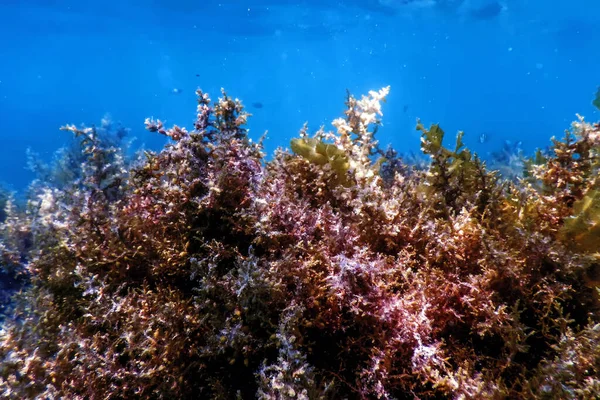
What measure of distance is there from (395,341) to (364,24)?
173ft

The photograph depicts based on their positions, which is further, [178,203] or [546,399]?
[178,203]

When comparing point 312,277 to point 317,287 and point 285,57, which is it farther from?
point 285,57

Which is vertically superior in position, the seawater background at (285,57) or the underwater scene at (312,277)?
the seawater background at (285,57)

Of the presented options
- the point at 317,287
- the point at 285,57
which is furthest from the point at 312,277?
the point at 285,57

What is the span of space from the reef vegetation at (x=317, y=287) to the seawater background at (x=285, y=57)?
Answer: 2349 millimetres

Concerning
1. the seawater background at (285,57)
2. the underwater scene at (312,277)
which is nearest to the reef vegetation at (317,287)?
the underwater scene at (312,277)

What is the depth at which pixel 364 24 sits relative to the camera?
155 feet

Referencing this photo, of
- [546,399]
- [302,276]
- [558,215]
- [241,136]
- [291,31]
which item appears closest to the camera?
[546,399]

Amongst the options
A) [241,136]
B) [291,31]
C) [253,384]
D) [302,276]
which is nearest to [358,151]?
[241,136]

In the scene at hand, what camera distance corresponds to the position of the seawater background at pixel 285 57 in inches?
1538

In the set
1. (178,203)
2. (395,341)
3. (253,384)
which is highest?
(178,203)

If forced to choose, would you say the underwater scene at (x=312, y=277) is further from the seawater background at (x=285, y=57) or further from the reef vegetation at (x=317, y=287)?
the seawater background at (x=285, y=57)

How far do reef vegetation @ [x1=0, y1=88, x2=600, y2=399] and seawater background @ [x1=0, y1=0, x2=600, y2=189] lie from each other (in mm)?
2349

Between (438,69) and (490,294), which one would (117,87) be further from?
(490,294)
